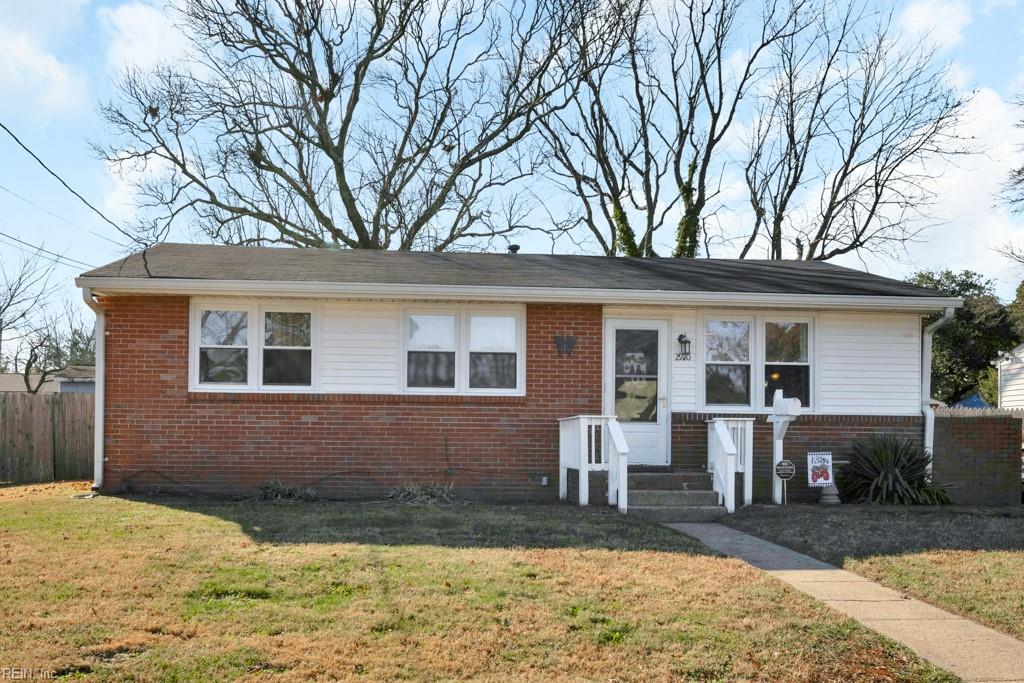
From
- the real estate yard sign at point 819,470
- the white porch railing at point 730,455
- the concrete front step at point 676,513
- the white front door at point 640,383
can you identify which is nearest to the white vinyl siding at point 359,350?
the white front door at point 640,383

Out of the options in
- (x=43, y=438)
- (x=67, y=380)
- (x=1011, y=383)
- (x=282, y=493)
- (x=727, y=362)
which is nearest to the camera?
(x=282, y=493)

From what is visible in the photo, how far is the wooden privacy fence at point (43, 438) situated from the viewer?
15.6m

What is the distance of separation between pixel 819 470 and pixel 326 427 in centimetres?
642

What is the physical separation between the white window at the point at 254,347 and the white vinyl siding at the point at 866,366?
6.98m

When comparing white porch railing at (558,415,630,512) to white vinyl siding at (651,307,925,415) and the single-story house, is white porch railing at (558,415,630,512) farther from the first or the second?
white vinyl siding at (651,307,925,415)

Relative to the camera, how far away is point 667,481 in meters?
11.2

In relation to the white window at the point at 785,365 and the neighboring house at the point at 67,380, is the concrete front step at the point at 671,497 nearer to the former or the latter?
the white window at the point at 785,365

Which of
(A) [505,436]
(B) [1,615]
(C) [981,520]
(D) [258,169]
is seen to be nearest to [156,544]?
(B) [1,615]

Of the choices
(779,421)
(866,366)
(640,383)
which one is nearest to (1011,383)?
(866,366)

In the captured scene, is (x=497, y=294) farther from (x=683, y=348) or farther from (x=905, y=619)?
(x=905, y=619)

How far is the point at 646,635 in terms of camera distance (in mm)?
5387

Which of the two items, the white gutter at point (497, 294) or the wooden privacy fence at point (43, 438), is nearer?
the white gutter at point (497, 294)

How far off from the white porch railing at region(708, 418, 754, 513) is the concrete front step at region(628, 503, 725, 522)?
0.31 metres

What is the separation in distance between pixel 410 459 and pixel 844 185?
23.3 meters
